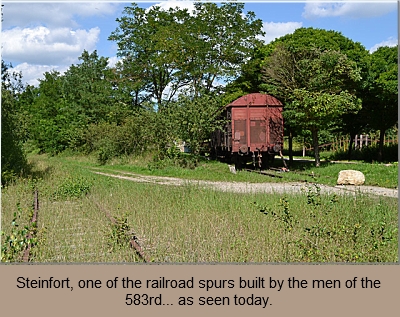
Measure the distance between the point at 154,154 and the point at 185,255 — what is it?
74.3ft

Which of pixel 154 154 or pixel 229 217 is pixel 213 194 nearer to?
pixel 229 217

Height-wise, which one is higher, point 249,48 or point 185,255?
point 249,48

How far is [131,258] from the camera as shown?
7.06m

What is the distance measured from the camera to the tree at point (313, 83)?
78.3 feet

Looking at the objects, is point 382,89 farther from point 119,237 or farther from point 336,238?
point 119,237

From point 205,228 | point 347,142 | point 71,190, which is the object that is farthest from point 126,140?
point 205,228

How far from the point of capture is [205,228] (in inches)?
348

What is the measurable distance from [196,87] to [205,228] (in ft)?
82.1

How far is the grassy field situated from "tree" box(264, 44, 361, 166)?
11410mm

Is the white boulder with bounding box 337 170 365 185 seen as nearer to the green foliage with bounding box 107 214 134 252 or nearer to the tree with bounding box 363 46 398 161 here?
the tree with bounding box 363 46 398 161

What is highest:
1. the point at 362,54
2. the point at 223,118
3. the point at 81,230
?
the point at 362,54

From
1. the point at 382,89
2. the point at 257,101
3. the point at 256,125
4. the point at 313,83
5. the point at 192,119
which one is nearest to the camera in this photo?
the point at 313,83

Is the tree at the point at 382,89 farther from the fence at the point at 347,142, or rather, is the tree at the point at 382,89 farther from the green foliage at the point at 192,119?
the fence at the point at 347,142
